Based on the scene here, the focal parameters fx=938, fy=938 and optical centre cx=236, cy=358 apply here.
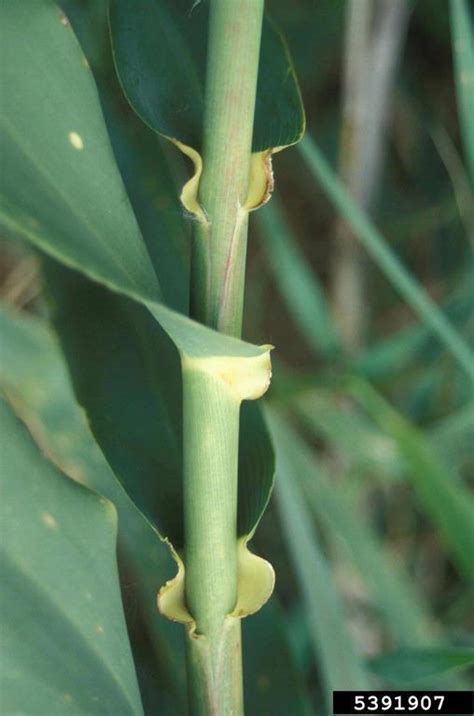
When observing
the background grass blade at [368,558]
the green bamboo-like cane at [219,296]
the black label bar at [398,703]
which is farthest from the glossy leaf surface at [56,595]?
the background grass blade at [368,558]

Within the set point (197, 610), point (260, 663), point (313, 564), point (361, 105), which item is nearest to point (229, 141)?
point (197, 610)

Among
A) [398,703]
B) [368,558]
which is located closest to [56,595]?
[398,703]

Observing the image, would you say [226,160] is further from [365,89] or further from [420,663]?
[365,89]

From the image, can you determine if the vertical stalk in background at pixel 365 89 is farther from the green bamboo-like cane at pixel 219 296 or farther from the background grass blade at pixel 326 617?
the green bamboo-like cane at pixel 219 296

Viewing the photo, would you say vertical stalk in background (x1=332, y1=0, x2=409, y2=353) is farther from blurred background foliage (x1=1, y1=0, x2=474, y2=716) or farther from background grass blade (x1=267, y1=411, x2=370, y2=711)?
background grass blade (x1=267, y1=411, x2=370, y2=711)

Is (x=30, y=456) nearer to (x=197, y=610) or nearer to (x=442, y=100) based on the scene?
(x=197, y=610)

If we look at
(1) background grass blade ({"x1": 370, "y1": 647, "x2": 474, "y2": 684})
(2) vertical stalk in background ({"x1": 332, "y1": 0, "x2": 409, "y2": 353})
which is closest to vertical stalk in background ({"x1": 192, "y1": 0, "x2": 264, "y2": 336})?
(1) background grass blade ({"x1": 370, "y1": 647, "x2": 474, "y2": 684})
